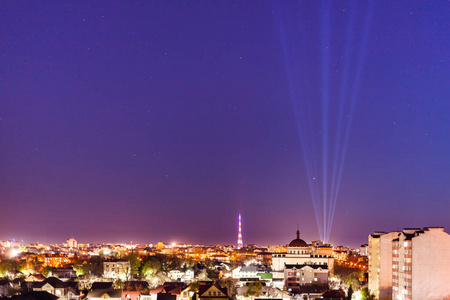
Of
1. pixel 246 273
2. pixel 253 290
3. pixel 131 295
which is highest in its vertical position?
pixel 253 290

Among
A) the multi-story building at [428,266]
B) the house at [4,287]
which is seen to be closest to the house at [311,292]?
the multi-story building at [428,266]

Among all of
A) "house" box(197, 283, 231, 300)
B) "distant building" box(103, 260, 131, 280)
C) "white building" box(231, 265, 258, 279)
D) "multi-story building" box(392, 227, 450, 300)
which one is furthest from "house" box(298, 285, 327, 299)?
"distant building" box(103, 260, 131, 280)

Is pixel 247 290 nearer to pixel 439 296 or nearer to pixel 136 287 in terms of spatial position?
pixel 136 287

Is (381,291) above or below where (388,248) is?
below

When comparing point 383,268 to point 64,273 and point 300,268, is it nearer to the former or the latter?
point 300,268

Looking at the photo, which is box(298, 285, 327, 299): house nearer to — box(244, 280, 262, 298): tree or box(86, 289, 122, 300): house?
box(244, 280, 262, 298): tree

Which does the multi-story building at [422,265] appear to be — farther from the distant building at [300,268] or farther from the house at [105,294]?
the house at [105,294]

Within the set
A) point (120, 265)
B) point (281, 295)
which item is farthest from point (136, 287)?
point (120, 265)

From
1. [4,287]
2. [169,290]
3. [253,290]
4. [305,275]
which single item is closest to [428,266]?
[253,290]

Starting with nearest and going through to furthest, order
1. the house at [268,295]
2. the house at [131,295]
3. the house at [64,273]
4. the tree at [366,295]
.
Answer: the tree at [366,295]
the house at [268,295]
the house at [131,295]
the house at [64,273]
